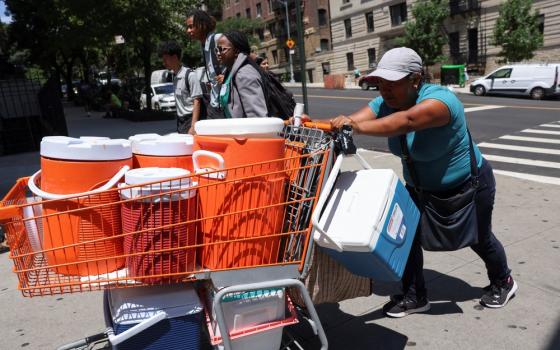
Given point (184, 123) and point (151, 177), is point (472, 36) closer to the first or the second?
point (184, 123)

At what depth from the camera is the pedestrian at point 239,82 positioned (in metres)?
3.54

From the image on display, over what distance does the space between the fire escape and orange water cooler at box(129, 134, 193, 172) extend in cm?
3649

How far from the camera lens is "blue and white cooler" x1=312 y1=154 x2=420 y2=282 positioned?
2314 millimetres

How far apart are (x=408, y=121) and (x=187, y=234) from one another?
1.28 m

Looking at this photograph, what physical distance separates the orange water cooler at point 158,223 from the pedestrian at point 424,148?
856 mm

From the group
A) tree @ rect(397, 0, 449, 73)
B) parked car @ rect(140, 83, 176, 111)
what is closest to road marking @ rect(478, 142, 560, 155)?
parked car @ rect(140, 83, 176, 111)

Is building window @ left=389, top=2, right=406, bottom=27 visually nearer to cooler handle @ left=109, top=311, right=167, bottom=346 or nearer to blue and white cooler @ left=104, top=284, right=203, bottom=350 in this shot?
blue and white cooler @ left=104, top=284, right=203, bottom=350

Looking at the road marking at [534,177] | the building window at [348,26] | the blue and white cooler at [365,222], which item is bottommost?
the road marking at [534,177]

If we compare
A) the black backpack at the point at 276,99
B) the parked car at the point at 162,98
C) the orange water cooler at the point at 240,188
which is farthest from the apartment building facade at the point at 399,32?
the orange water cooler at the point at 240,188

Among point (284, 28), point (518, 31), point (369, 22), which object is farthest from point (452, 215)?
point (284, 28)

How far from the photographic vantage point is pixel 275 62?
59.4 metres

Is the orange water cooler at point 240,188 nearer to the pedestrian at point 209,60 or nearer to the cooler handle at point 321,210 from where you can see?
the cooler handle at point 321,210

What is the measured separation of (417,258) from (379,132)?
1.21 metres

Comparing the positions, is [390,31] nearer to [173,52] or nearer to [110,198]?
[173,52]
